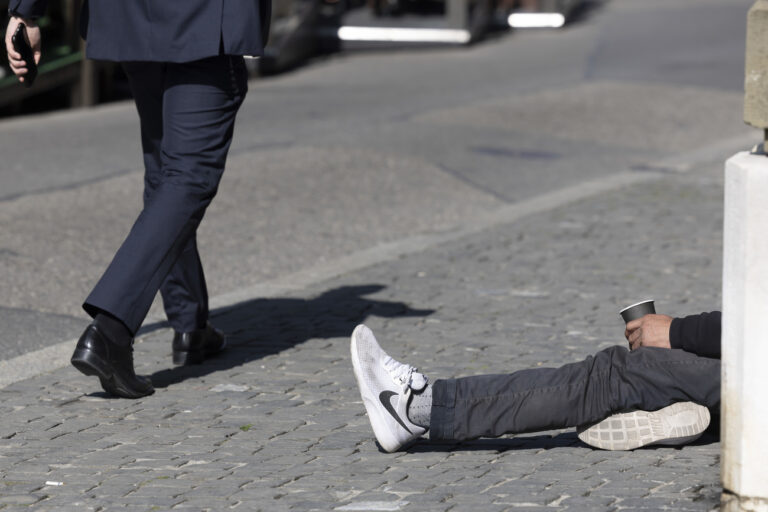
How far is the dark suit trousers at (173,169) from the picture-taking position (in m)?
4.18

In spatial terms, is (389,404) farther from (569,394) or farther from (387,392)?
(569,394)

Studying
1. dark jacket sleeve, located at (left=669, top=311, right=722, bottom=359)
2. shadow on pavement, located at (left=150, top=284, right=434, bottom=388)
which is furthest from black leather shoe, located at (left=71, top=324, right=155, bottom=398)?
dark jacket sleeve, located at (left=669, top=311, right=722, bottom=359)

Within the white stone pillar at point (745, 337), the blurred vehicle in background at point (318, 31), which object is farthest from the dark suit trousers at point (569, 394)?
the blurred vehicle in background at point (318, 31)

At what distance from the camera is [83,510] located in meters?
3.33

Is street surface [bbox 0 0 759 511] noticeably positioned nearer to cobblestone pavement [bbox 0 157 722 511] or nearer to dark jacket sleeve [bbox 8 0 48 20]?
cobblestone pavement [bbox 0 157 722 511]

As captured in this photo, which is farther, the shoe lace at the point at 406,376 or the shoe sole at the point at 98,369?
the shoe sole at the point at 98,369

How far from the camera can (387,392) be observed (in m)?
3.67

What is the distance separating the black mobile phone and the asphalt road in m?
1.06

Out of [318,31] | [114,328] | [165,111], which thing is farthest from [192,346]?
[318,31]

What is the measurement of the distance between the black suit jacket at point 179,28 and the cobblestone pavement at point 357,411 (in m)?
1.05

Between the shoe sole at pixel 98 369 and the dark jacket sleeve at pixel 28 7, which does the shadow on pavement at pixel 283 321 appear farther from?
the dark jacket sleeve at pixel 28 7

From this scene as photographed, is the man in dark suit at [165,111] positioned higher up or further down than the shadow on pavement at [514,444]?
higher up

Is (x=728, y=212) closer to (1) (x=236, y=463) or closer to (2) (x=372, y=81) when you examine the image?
(1) (x=236, y=463)

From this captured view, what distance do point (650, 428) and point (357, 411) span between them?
3.08ft
